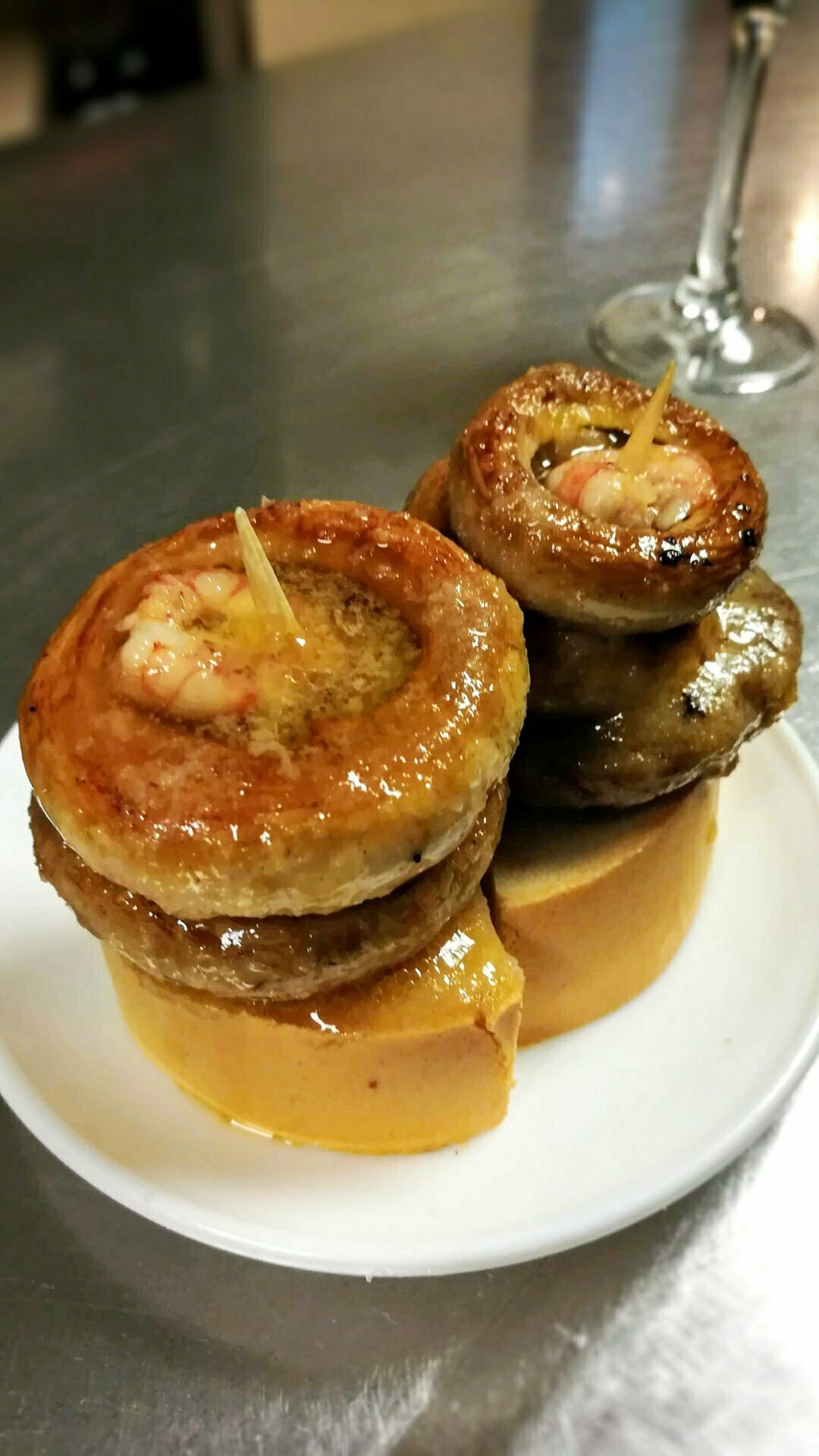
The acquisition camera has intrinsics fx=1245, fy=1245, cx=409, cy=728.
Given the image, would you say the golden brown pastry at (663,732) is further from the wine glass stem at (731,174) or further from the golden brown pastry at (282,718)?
the wine glass stem at (731,174)

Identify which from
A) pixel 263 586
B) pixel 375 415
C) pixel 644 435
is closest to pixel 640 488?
pixel 644 435

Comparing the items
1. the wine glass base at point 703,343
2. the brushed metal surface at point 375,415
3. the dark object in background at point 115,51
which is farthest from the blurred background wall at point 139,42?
the wine glass base at point 703,343

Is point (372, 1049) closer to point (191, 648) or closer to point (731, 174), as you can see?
point (191, 648)

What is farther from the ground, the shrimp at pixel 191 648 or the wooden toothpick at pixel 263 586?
the wooden toothpick at pixel 263 586

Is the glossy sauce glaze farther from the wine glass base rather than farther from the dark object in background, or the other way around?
the dark object in background

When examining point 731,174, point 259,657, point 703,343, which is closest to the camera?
point 259,657

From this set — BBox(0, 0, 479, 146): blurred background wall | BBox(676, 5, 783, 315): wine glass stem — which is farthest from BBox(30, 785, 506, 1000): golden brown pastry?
BBox(0, 0, 479, 146): blurred background wall
